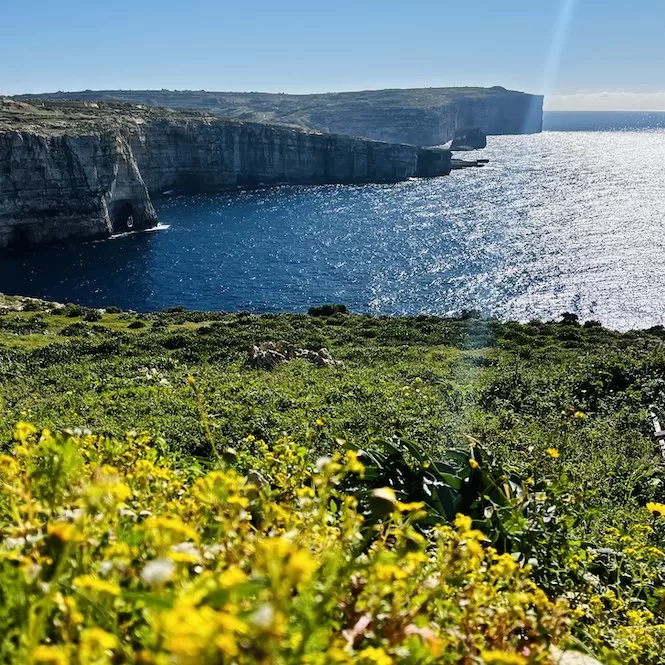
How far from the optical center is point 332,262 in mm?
78438

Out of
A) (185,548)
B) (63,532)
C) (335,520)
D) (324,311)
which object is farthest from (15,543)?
(324,311)

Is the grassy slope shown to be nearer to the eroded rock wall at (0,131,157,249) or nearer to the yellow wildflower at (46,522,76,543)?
the yellow wildflower at (46,522,76,543)

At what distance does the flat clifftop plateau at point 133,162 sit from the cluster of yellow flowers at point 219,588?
85.1 meters

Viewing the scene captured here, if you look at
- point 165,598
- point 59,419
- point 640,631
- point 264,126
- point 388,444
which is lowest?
point 59,419

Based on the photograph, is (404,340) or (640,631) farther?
(404,340)

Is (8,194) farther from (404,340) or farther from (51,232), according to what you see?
(404,340)

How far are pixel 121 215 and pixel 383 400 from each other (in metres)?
88.7

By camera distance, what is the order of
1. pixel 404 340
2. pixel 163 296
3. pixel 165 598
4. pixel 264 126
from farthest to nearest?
pixel 264 126 < pixel 163 296 < pixel 404 340 < pixel 165 598

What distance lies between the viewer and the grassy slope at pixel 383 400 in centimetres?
943

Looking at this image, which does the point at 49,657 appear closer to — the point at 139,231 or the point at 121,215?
the point at 139,231

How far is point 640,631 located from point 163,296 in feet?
207

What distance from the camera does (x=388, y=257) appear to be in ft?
263

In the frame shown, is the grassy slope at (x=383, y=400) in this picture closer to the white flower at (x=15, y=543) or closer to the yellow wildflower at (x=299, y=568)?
the white flower at (x=15, y=543)

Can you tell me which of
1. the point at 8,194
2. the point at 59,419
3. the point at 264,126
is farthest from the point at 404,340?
the point at 264,126
